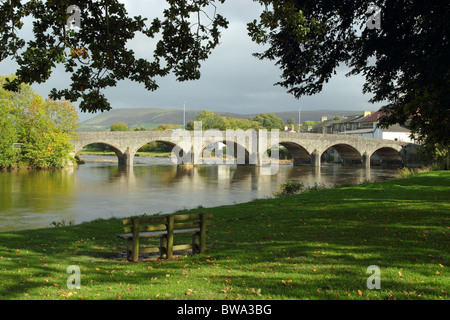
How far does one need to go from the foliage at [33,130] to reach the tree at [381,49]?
37.3 meters

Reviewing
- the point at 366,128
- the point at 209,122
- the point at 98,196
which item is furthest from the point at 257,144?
the point at 209,122

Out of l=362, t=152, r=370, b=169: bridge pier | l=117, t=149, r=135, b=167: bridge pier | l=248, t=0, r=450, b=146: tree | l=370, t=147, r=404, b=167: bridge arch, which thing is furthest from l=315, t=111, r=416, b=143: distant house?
Result: l=248, t=0, r=450, b=146: tree

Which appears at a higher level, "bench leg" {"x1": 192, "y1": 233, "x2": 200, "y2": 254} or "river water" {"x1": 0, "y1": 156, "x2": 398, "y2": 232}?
"bench leg" {"x1": 192, "y1": 233, "x2": 200, "y2": 254}

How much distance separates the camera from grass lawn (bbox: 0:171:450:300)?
5.37 meters

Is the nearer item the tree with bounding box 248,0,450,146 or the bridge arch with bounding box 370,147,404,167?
the tree with bounding box 248,0,450,146

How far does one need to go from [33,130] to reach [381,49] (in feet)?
141

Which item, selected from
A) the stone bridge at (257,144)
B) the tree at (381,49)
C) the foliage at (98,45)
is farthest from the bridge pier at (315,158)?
the foliage at (98,45)

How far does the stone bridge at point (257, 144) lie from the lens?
174 feet

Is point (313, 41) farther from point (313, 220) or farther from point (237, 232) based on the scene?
point (237, 232)

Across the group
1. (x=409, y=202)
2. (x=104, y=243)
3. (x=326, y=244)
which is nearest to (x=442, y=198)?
(x=409, y=202)

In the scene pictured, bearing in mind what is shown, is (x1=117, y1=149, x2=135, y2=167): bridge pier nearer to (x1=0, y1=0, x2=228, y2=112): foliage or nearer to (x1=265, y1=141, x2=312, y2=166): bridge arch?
(x1=265, y1=141, x2=312, y2=166): bridge arch

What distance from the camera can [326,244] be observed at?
825 centimetres

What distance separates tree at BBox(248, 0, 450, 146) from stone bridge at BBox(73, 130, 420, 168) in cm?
4149

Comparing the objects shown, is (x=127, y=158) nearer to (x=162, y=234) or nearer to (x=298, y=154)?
(x=298, y=154)
